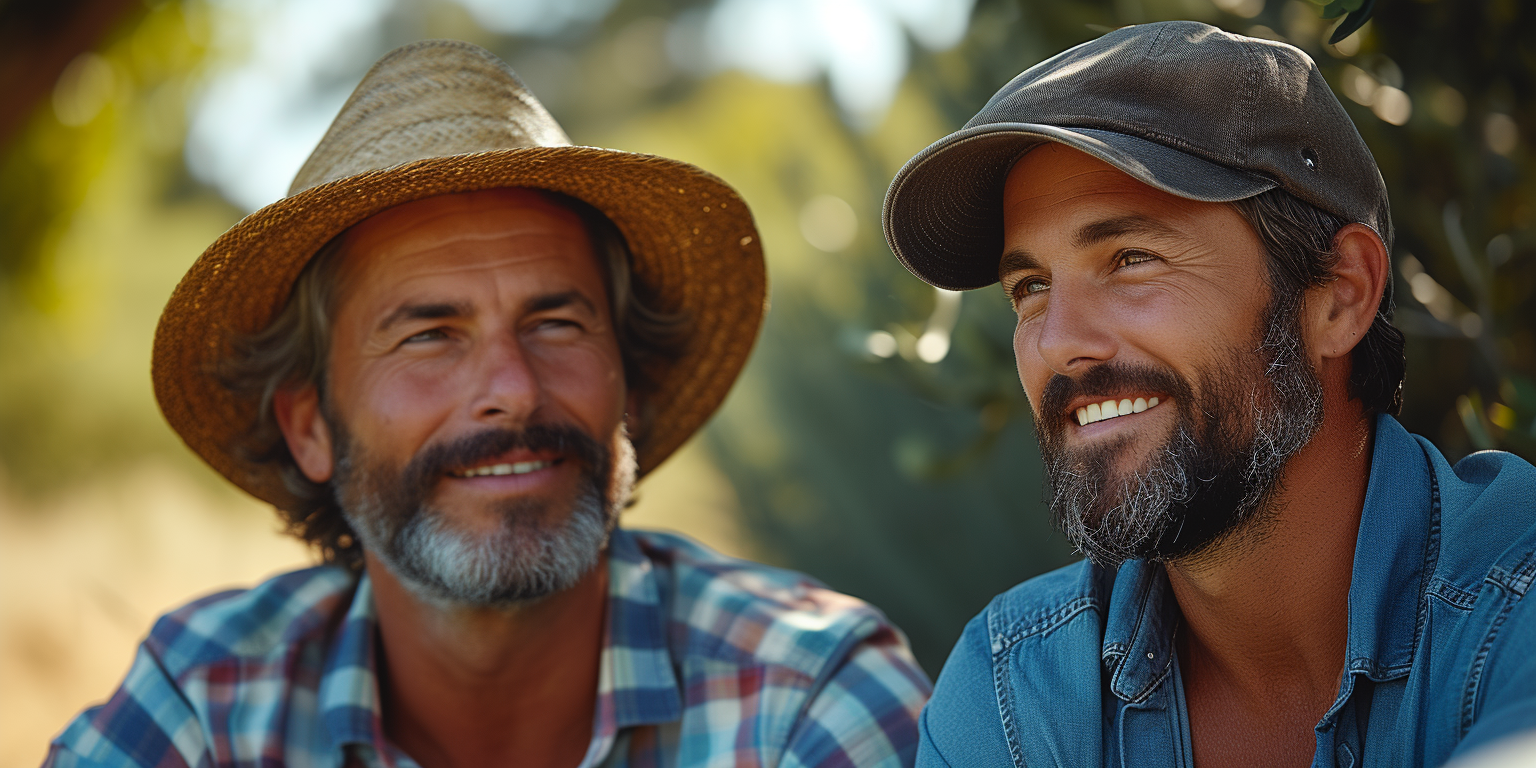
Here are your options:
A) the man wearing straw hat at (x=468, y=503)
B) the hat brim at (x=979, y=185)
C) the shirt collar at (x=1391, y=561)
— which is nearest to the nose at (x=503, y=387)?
the man wearing straw hat at (x=468, y=503)

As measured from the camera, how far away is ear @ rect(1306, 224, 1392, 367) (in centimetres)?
196

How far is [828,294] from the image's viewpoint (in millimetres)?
4578

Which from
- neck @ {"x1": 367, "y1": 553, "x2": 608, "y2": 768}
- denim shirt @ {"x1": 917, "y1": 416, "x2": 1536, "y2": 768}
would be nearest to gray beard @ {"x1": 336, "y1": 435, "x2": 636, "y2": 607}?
neck @ {"x1": 367, "y1": 553, "x2": 608, "y2": 768}

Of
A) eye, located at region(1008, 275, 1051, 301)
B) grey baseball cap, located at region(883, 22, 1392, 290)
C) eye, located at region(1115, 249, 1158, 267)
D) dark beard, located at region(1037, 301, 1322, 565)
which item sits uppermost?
grey baseball cap, located at region(883, 22, 1392, 290)

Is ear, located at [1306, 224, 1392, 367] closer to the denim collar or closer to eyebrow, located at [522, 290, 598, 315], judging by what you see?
the denim collar

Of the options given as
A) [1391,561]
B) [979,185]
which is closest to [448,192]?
[979,185]

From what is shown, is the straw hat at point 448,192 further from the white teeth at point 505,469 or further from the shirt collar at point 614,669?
the white teeth at point 505,469

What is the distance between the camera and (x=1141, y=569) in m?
2.16

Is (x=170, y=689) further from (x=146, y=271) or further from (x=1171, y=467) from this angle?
(x=146, y=271)

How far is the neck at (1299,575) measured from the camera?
196 cm

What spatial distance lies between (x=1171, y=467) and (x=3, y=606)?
9483 mm

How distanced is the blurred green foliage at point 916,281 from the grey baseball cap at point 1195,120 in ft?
0.54

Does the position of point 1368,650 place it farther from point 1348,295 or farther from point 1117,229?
point 1117,229

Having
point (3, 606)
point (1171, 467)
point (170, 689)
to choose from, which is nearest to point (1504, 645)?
point (1171, 467)
